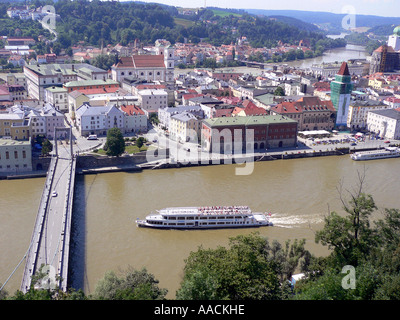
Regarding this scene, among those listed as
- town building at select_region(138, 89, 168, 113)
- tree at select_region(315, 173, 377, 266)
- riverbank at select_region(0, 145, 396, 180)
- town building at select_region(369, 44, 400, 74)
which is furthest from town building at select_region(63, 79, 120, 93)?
town building at select_region(369, 44, 400, 74)

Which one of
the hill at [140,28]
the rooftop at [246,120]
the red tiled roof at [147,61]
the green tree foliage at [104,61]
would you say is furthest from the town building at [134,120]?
the hill at [140,28]

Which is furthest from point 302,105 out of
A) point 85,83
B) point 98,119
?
point 85,83

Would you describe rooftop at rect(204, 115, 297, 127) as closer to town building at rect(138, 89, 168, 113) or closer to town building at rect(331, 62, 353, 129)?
town building at rect(331, 62, 353, 129)

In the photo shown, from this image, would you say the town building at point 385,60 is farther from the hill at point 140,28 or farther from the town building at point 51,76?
the hill at point 140,28

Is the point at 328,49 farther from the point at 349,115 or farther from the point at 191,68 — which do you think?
the point at 349,115

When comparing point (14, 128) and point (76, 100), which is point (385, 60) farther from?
point (14, 128)
